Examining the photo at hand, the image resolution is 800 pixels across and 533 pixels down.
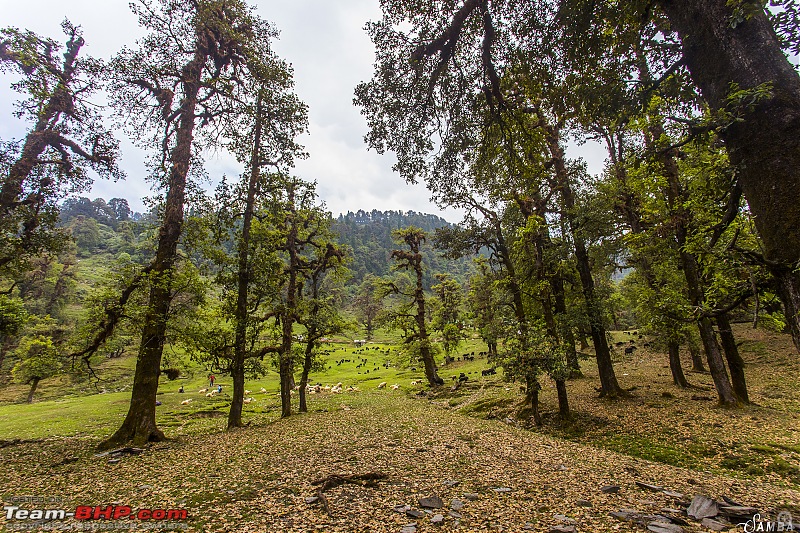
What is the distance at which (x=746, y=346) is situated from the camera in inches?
975

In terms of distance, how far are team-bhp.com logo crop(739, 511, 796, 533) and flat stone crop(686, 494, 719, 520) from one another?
397mm

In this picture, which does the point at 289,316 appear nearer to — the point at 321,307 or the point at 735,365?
the point at 321,307

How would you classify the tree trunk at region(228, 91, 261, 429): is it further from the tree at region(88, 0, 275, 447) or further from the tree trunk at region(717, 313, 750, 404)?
the tree trunk at region(717, 313, 750, 404)

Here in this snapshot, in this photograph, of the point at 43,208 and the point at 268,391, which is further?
the point at 268,391

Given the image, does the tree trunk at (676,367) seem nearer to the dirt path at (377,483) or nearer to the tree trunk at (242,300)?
the dirt path at (377,483)

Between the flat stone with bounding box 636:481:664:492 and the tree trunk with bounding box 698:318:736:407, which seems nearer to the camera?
the flat stone with bounding box 636:481:664:492

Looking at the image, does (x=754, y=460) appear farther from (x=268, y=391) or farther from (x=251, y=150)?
(x=268, y=391)

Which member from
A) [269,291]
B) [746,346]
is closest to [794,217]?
[269,291]

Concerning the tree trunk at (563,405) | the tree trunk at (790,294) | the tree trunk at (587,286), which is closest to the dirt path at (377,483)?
the tree trunk at (563,405)

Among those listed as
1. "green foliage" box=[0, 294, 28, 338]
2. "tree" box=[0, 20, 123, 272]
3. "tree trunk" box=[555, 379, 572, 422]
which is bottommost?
"tree trunk" box=[555, 379, 572, 422]

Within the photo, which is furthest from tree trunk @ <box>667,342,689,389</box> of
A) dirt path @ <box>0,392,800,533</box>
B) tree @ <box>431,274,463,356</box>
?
tree @ <box>431,274,463,356</box>

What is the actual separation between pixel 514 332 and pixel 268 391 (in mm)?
35480

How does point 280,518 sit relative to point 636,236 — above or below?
below

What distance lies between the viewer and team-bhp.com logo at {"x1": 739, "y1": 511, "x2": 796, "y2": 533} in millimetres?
5238
